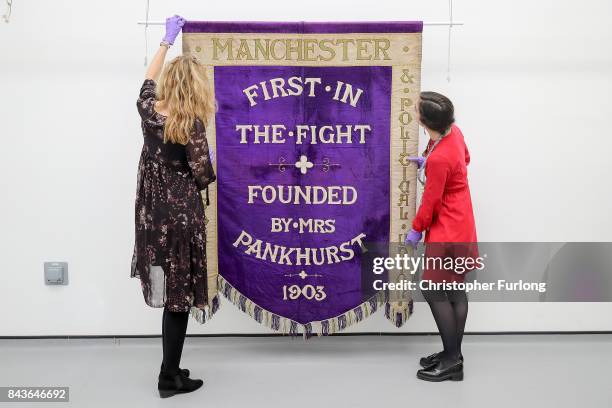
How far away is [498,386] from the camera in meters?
2.83

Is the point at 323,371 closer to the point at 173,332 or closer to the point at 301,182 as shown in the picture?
the point at 173,332

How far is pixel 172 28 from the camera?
2.85m

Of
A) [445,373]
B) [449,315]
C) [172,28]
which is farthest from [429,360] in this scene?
[172,28]

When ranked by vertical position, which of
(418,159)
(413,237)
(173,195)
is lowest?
(413,237)

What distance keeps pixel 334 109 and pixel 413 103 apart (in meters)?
0.39

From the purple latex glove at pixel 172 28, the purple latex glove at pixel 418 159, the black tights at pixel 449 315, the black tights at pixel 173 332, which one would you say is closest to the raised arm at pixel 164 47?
the purple latex glove at pixel 172 28

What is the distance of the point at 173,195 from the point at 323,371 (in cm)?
114

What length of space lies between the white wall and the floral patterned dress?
0.83 m

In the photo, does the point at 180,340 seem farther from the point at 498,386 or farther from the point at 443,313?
the point at 498,386

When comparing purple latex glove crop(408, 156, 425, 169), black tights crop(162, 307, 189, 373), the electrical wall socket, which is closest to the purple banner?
purple latex glove crop(408, 156, 425, 169)

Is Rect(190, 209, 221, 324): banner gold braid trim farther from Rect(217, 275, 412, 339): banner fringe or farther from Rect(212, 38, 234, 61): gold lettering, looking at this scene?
Rect(212, 38, 234, 61): gold lettering

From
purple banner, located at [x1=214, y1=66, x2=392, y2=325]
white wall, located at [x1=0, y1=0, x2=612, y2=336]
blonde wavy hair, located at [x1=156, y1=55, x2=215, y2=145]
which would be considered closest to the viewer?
blonde wavy hair, located at [x1=156, y1=55, x2=215, y2=145]

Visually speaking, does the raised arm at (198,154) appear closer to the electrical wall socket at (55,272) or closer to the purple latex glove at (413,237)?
the purple latex glove at (413,237)

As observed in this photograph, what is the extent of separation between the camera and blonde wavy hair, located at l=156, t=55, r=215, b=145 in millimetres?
2453
